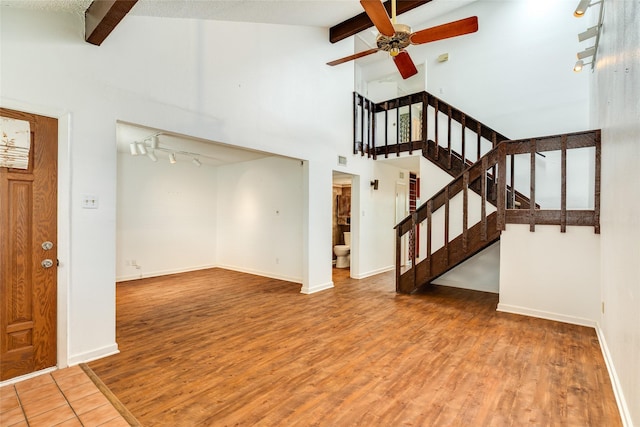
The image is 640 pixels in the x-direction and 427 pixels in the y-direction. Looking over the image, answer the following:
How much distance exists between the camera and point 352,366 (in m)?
2.61

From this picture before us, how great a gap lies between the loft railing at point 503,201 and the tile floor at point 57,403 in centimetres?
414

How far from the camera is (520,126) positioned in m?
5.72

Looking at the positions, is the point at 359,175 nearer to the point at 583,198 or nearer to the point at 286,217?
the point at 286,217

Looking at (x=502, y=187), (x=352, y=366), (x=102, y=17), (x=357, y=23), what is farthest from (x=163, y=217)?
(x=502, y=187)

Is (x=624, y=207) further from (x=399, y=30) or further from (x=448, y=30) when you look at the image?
(x=399, y=30)

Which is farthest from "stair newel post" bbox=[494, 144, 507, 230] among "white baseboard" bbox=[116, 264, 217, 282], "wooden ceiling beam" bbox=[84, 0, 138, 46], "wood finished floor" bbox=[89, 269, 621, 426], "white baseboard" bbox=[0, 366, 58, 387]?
"white baseboard" bbox=[116, 264, 217, 282]

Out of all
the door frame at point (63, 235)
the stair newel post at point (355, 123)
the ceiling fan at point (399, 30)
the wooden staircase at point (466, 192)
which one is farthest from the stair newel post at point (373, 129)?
the door frame at point (63, 235)

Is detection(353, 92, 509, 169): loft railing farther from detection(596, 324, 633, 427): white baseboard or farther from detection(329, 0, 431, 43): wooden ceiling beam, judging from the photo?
detection(596, 324, 633, 427): white baseboard

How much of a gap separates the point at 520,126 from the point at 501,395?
17.2ft

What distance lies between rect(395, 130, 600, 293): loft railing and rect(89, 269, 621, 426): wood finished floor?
829 millimetres

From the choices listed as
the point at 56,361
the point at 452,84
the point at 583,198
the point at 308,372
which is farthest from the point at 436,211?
the point at 56,361

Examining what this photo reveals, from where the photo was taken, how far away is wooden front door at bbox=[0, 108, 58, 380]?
238 centimetres

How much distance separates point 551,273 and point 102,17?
5342mm

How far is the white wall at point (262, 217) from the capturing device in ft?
19.4
